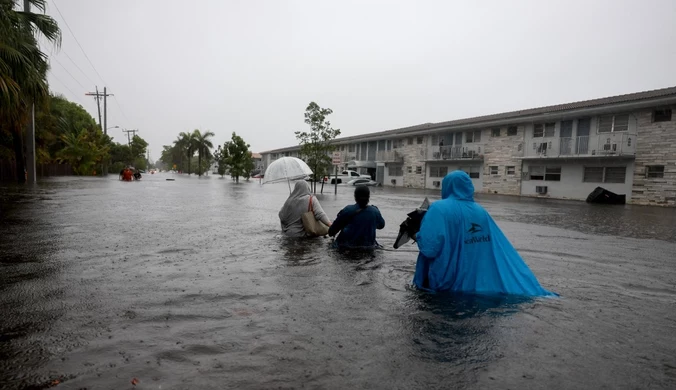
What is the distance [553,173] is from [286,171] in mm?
27432

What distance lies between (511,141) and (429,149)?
932 centimetres

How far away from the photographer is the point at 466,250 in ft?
14.8

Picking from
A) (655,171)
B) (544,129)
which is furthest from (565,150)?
(655,171)

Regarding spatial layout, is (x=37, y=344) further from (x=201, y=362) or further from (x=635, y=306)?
(x=635, y=306)

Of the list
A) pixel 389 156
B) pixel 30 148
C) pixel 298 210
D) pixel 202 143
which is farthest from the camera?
pixel 202 143

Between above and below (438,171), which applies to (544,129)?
above

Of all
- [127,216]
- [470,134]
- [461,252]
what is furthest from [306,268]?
[470,134]

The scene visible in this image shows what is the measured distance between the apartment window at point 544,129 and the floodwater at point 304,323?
86.5ft

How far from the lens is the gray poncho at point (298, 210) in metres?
8.02

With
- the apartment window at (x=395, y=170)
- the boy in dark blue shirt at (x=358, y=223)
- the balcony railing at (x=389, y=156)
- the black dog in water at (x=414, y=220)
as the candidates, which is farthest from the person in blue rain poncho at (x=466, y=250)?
the apartment window at (x=395, y=170)

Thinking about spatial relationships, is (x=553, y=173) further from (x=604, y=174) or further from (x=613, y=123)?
(x=613, y=123)

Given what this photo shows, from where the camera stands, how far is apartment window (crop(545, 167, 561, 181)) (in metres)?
30.3

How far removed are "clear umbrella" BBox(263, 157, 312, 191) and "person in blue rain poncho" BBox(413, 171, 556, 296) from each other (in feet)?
16.3

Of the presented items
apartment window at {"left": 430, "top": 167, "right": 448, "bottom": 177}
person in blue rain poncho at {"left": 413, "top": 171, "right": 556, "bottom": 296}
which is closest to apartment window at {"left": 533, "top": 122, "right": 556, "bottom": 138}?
apartment window at {"left": 430, "top": 167, "right": 448, "bottom": 177}
